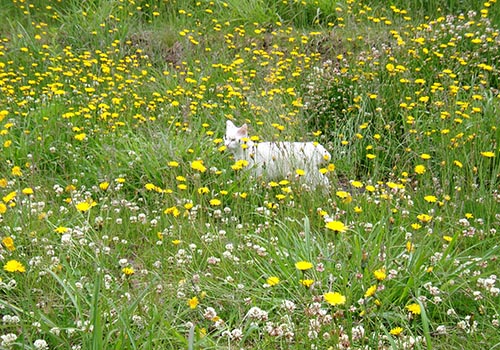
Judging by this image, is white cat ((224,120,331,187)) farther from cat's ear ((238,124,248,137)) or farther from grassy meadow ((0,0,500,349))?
grassy meadow ((0,0,500,349))

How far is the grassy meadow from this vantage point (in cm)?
229

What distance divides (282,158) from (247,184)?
27 centimetres

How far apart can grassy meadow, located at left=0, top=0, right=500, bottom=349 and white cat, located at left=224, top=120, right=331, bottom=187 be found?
102 mm

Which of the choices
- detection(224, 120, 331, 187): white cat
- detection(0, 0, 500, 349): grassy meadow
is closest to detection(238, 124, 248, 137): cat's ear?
detection(224, 120, 331, 187): white cat

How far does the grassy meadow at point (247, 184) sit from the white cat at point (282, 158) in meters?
0.10

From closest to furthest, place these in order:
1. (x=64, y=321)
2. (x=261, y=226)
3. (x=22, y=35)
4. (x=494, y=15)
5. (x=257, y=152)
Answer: (x=64, y=321) → (x=261, y=226) → (x=257, y=152) → (x=494, y=15) → (x=22, y=35)

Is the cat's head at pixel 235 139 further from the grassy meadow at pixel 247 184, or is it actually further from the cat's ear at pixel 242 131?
the grassy meadow at pixel 247 184

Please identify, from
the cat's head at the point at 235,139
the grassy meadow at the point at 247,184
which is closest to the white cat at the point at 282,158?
the cat's head at the point at 235,139

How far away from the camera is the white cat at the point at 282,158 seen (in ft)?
12.0

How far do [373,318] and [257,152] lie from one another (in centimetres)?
169

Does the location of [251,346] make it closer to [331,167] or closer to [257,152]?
[331,167]

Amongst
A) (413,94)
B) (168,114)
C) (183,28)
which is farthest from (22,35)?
(413,94)

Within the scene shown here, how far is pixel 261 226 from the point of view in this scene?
3107 mm

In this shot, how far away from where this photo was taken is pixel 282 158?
377cm
